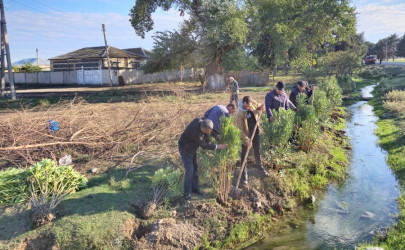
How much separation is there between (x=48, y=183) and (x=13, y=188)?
23.3 inches

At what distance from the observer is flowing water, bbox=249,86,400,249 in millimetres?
5445

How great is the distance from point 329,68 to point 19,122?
84.2 ft

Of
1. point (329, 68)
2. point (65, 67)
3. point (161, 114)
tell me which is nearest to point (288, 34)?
point (329, 68)

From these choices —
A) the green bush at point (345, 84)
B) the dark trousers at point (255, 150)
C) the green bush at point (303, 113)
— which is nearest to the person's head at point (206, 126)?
the dark trousers at point (255, 150)

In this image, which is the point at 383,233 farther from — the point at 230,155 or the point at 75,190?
the point at 75,190

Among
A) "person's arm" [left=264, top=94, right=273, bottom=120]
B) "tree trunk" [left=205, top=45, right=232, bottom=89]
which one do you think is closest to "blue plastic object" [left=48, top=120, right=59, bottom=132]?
"person's arm" [left=264, top=94, right=273, bottom=120]

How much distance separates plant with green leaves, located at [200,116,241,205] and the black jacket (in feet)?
0.76

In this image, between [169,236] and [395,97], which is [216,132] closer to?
[169,236]

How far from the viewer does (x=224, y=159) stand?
561 cm

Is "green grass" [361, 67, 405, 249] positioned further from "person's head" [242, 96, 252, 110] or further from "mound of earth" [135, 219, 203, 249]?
"person's head" [242, 96, 252, 110]

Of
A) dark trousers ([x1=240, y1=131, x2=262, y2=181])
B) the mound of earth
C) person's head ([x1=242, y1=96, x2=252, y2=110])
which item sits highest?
person's head ([x1=242, y1=96, x2=252, y2=110])

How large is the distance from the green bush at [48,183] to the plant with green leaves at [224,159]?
260 centimetres

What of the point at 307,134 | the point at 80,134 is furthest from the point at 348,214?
the point at 80,134

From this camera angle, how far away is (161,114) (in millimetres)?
11047
